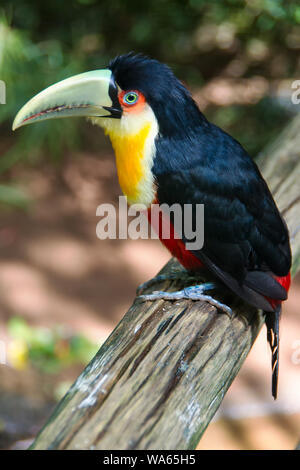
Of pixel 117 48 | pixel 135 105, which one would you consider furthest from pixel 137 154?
pixel 117 48

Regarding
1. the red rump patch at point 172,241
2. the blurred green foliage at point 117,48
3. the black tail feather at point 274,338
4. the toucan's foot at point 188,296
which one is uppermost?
the blurred green foliage at point 117,48

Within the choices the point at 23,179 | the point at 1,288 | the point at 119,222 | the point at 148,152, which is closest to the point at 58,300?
the point at 1,288

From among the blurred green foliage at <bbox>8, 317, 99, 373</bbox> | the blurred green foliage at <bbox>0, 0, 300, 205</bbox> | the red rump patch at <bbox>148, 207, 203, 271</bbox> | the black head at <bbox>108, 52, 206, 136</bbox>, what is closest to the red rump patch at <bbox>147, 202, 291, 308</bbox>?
the red rump patch at <bbox>148, 207, 203, 271</bbox>

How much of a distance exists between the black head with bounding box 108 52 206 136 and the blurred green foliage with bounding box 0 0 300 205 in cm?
321

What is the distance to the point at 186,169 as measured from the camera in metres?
2.23

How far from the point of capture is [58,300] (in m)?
4.75

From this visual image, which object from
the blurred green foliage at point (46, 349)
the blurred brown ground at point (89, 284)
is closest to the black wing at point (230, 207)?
the blurred brown ground at point (89, 284)

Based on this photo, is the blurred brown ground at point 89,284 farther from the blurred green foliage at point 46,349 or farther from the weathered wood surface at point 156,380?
the weathered wood surface at point 156,380

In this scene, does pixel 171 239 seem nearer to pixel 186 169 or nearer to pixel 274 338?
pixel 186 169

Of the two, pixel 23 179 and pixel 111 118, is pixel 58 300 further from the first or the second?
pixel 111 118

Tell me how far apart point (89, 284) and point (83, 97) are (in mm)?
2907

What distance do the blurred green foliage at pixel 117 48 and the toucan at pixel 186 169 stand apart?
3240 millimetres

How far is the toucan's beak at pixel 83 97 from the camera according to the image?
2285 mm

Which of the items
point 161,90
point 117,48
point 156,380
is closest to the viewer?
point 156,380
